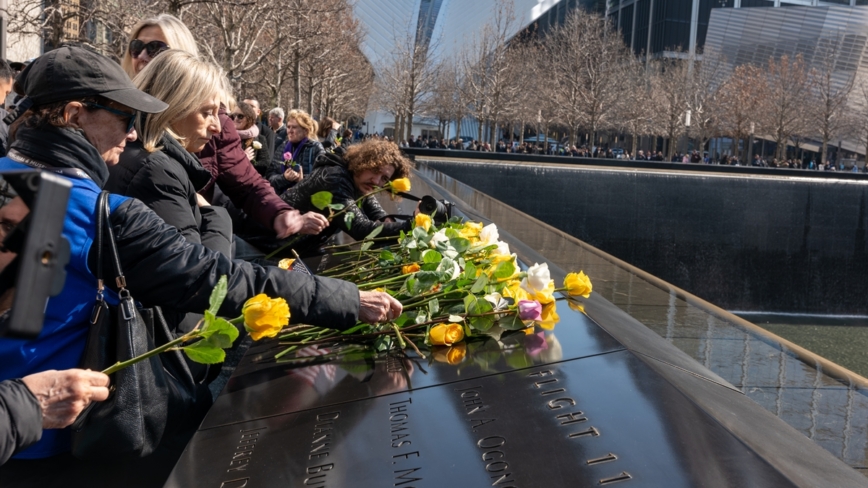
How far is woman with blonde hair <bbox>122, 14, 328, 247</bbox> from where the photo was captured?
367cm

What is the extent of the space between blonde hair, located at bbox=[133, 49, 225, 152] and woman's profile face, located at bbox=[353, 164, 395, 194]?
4.91 ft

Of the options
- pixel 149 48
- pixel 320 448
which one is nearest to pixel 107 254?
pixel 320 448

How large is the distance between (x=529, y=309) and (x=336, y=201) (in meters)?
2.30

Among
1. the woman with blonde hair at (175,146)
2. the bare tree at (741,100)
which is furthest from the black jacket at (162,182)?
the bare tree at (741,100)

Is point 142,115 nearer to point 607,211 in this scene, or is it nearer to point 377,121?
point 607,211

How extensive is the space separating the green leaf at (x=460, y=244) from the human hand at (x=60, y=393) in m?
1.44

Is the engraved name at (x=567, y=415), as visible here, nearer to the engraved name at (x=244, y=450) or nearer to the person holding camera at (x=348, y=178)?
the engraved name at (x=244, y=450)

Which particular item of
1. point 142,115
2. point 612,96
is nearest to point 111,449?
point 142,115

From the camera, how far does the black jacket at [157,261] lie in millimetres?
1939

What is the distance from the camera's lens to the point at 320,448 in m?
1.85

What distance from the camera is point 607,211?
18359 millimetres

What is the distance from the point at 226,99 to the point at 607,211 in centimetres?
1583

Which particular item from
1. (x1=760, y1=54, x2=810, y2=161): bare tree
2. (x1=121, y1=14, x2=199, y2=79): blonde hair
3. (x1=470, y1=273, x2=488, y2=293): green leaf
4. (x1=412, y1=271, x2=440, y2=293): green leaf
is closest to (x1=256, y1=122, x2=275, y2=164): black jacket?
(x1=121, y1=14, x2=199, y2=79): blonde hair

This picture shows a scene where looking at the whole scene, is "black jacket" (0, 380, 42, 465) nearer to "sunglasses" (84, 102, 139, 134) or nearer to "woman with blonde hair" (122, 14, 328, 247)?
"sunglasses" (84, 102, 139, 134)
